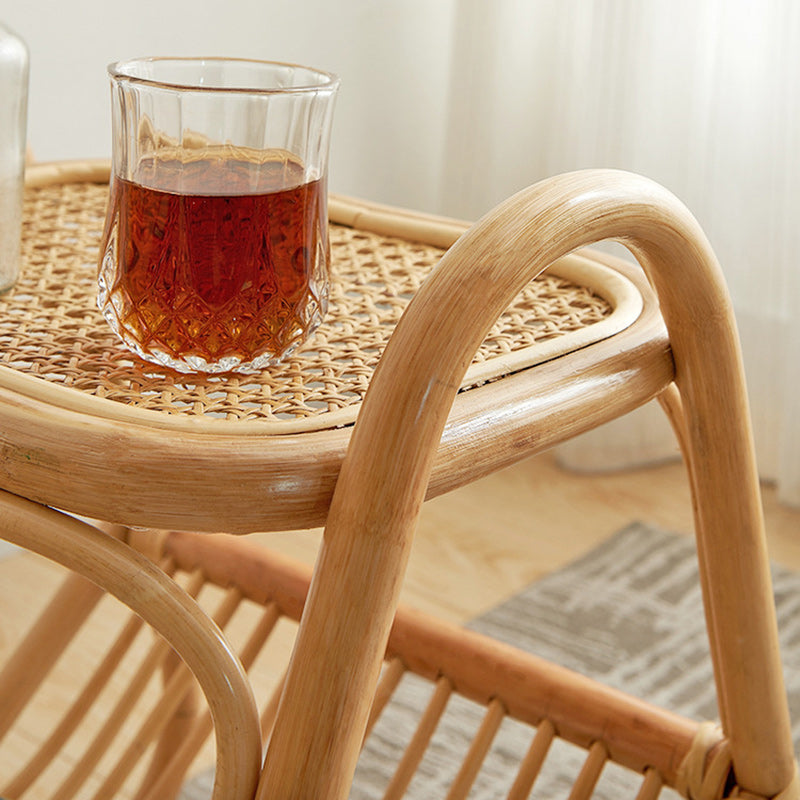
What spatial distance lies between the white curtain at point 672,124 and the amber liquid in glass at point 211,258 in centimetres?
114

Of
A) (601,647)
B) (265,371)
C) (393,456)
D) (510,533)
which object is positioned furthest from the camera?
(510,533)

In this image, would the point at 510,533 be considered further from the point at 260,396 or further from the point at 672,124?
the point at 260,396

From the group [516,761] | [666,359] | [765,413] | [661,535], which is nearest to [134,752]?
[516,761]

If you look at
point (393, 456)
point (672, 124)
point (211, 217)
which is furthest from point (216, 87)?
point (672, 124)

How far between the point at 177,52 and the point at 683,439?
96 cm

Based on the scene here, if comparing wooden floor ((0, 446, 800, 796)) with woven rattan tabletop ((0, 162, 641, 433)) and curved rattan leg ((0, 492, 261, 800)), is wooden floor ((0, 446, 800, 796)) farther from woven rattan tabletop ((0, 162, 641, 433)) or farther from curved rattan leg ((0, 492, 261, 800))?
curved rattan leg ((0, 492, 261, 800))

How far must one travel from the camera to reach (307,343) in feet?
1.53

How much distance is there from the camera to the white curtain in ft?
4.65

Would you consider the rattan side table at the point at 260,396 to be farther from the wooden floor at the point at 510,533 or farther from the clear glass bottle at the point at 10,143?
the wooden floor at the point at 510,533

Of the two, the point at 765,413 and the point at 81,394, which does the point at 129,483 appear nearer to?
the point at 81,394

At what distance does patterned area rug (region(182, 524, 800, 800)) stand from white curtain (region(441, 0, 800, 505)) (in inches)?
9.8

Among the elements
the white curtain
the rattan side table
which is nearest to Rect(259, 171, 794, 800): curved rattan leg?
the rattan side table

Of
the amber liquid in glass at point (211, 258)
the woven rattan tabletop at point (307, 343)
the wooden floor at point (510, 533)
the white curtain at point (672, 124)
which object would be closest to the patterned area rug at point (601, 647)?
the wooden floor at point (510, 533)

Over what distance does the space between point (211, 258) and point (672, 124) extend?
1.20 m
